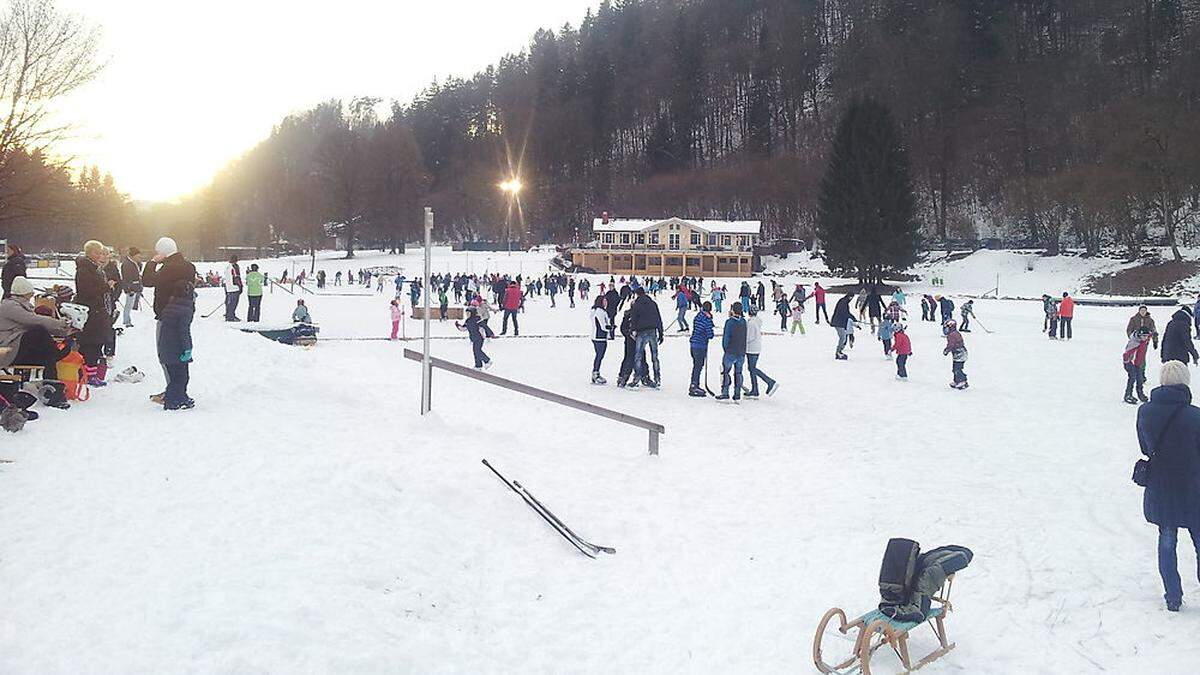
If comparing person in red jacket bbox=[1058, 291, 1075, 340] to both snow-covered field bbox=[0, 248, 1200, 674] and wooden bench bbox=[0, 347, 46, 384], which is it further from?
wooden bench bbox=[0, 347, 46, 384]

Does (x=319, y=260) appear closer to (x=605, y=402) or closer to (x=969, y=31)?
(x=969, y=31)

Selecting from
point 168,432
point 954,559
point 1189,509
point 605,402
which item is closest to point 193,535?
point 168,432

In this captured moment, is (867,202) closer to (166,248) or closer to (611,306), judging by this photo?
(611,306)

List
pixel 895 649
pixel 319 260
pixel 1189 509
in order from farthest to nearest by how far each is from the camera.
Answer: pixel 319 260
pixel 1189 509
pixel 895 649

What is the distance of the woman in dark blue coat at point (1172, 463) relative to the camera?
5.23 m

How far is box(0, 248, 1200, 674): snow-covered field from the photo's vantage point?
4590mm

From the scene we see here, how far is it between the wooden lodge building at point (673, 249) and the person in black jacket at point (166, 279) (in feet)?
181

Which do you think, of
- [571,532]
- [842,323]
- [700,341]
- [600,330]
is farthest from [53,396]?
[842,323]

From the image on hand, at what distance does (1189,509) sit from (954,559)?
171 centimetres

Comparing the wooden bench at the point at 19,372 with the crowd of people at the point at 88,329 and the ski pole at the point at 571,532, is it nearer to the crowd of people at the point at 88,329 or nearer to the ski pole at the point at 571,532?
the crowd of people at the point at 88,329

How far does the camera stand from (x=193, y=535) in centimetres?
527

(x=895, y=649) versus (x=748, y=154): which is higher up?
(x=748, y=154)

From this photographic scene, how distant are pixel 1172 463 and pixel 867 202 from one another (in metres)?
48.5

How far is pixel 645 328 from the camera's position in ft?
45.6
